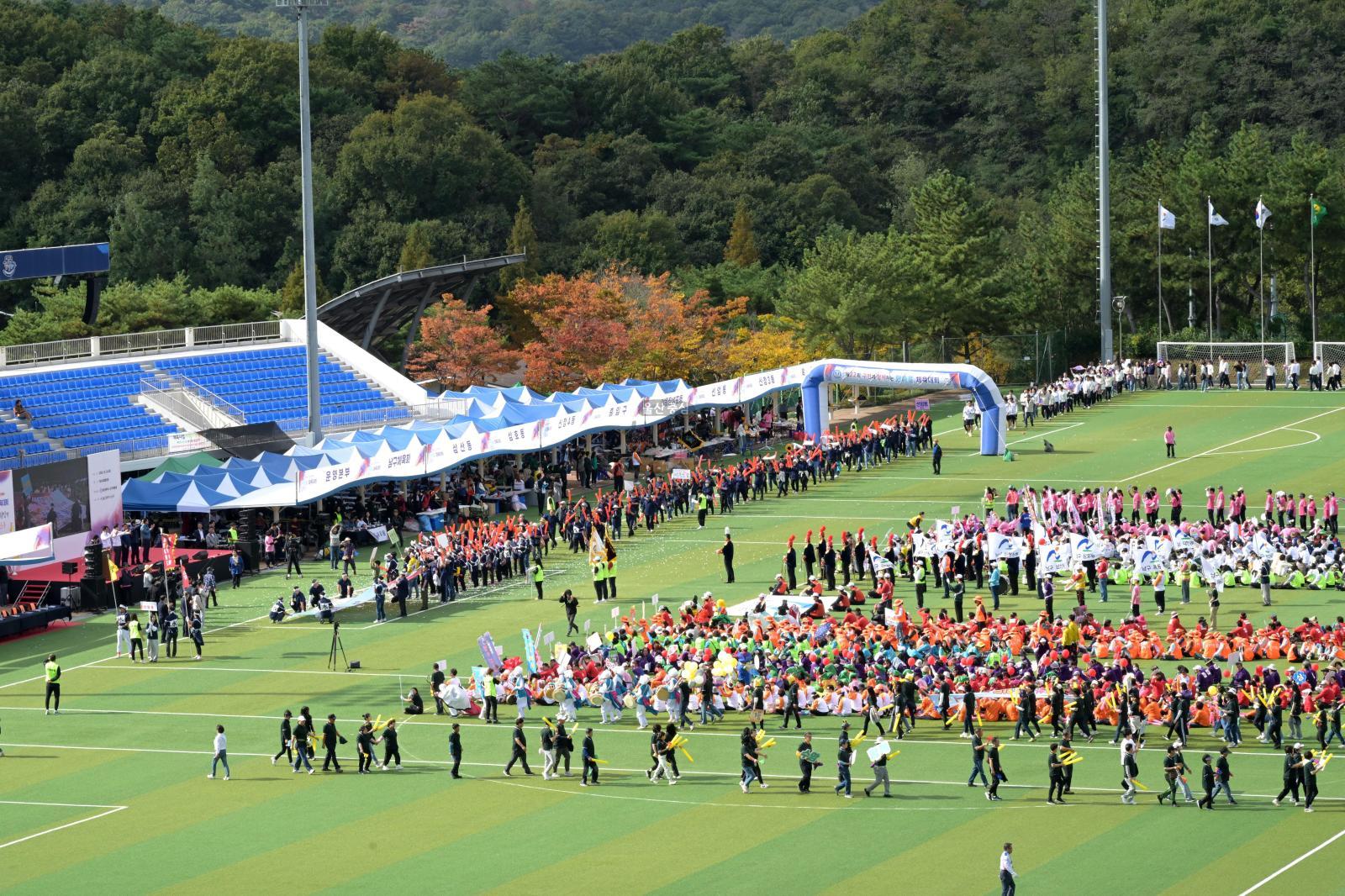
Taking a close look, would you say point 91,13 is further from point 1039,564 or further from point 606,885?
point 606,885

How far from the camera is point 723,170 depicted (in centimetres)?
12344

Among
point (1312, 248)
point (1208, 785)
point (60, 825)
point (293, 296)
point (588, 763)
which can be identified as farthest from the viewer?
point (293, 296)

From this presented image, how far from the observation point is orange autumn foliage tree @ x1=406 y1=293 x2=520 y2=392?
79.2m

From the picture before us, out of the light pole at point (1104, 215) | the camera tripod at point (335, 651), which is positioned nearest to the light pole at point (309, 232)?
the camera tripod at point (335, 651)

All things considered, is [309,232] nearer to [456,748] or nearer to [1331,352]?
[456,748]

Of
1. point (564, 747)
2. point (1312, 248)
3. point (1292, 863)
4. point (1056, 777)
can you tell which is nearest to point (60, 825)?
point (564, 747)

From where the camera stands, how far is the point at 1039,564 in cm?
4928

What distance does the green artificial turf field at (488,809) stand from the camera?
3033 centimetres

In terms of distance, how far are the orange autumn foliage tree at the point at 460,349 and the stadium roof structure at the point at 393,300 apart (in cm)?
112

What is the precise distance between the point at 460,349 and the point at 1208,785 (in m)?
50.4

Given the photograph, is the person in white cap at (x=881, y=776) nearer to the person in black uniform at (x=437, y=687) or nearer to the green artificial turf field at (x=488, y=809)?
the green artificial turf field at (x=488, y=809)

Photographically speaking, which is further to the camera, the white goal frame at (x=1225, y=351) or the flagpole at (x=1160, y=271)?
the flagpole at (x=1160, y=271)

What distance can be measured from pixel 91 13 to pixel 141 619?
259ft

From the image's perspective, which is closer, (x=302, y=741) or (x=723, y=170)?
(x=302, y=741)
